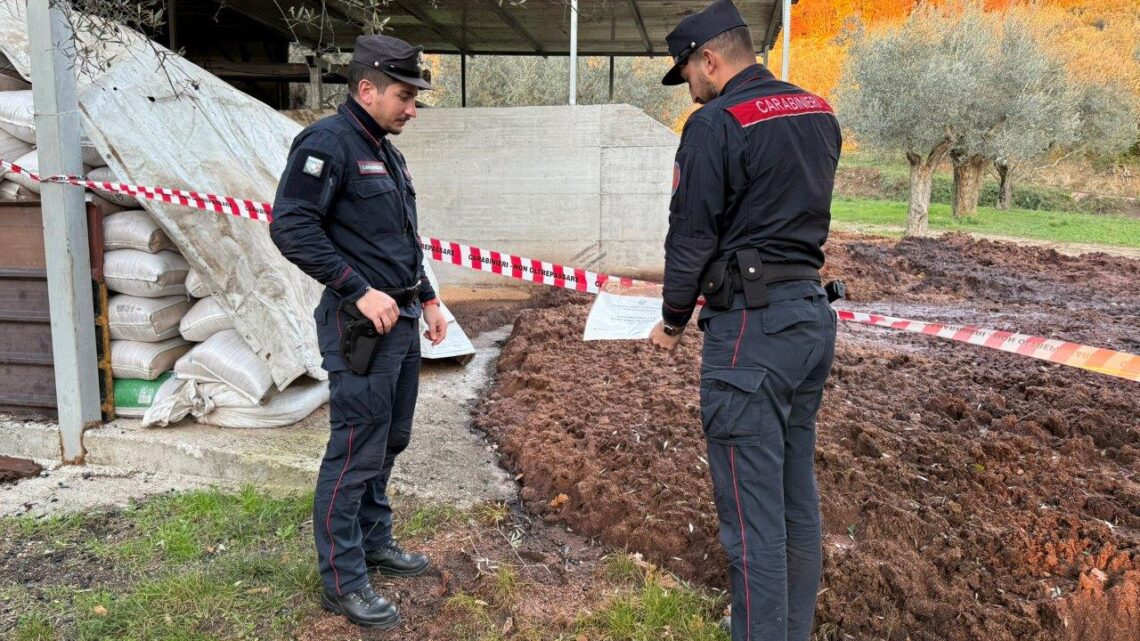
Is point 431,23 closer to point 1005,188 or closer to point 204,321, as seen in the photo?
point 204,321

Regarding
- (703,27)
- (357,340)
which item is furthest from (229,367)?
(703,27)

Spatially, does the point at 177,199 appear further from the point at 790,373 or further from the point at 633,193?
the point at 633,193

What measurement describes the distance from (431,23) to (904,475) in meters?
11.6

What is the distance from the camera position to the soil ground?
2.72 meters

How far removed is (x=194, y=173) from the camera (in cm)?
418

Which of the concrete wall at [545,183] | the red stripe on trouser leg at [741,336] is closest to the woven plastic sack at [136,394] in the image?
the red stripe on trouser leg at [741,336]

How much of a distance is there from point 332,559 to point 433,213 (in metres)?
7.52

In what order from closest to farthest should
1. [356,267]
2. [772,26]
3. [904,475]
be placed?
[356,267] < [904,475] < [772,26]

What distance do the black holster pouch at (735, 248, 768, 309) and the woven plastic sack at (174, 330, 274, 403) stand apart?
2869 millimetres

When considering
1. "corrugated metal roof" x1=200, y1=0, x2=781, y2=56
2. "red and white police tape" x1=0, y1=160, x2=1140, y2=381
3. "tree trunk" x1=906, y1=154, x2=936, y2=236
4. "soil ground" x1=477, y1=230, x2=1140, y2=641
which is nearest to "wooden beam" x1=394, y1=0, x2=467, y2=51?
"corrugated metal roof" x1=200, y1=0, x2=781, y2=56

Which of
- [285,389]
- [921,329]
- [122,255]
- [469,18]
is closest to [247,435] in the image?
[285,389]

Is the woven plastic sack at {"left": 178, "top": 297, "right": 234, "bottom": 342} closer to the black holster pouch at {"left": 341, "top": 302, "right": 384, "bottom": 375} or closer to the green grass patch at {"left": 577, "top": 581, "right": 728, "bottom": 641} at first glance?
the black holster pouch at {"left": 341, "top": 302, "right": 384, "bottom": 375}

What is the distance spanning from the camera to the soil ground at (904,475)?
8.93 feet

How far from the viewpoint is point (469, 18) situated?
40.7 ft
